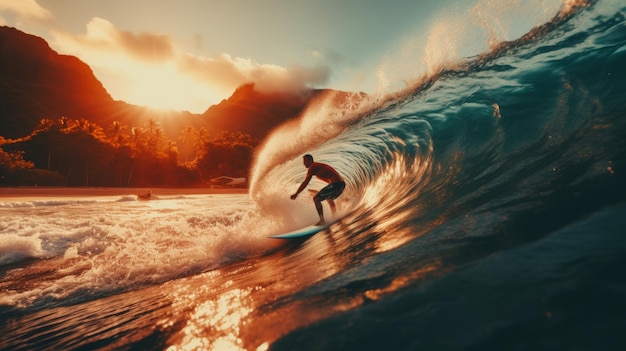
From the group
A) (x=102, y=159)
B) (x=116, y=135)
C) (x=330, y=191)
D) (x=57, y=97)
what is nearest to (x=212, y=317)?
(x=330, y=191)

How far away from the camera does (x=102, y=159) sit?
50.9 metres

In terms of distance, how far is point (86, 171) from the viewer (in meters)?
50.1

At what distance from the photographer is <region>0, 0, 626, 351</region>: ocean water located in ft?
5.43

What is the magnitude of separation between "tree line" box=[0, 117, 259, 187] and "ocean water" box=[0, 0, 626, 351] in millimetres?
44224

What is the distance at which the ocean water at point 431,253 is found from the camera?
1.66 meters

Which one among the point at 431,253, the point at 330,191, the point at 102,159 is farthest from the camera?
the point at 102,159

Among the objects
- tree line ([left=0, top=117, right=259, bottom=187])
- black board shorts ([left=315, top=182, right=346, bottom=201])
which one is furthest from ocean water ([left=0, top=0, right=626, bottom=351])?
tree line ([left=0, top=117, right=259, bottom=187])

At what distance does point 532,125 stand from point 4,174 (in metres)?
54.2

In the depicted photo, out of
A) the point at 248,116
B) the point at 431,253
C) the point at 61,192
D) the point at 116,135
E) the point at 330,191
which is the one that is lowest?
the point at 431,253

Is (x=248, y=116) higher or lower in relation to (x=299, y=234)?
higher

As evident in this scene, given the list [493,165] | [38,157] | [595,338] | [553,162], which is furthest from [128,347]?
[38,157]

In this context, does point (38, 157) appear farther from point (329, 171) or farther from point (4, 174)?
point (329, 171)

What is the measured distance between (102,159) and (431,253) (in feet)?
197

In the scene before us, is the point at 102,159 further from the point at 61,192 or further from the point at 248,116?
the point at 248,116
